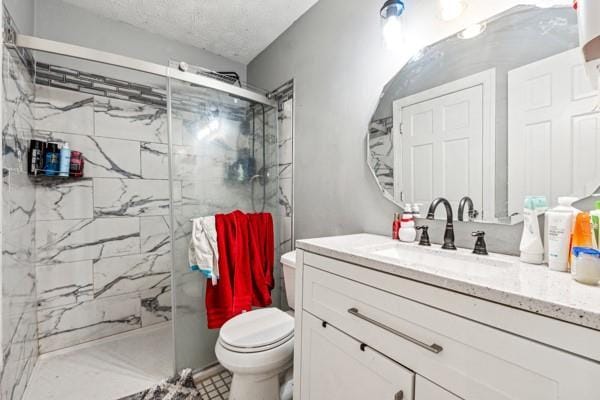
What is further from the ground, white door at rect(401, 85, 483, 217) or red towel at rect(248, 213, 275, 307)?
white door at rect(401, 85, 483, 217)

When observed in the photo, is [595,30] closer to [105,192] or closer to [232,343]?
[232,343]

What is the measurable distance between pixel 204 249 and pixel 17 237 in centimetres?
99

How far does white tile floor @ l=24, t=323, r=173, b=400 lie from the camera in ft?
5.06

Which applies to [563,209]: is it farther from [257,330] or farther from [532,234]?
[257,330]

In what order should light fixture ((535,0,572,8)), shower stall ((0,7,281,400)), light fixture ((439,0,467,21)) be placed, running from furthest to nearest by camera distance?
shower stall ((0,7,281,400)) < light fixture ((439,0,467,21)) < light fixture ((535,0,572,8))

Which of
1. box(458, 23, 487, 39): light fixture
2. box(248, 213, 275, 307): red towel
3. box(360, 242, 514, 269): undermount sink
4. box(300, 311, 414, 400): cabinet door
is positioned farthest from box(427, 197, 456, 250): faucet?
box(248, 213, 275, 307): red towel

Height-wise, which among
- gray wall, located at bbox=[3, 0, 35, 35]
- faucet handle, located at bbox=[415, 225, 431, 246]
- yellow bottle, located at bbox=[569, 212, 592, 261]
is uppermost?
gray wall, located at bbox=[3, 0, 35, 35]

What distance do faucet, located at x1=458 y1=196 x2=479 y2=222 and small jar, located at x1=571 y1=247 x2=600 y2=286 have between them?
1.38ft

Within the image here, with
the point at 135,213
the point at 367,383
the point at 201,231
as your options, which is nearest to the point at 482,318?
the point at 367,383

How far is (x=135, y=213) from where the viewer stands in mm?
2254

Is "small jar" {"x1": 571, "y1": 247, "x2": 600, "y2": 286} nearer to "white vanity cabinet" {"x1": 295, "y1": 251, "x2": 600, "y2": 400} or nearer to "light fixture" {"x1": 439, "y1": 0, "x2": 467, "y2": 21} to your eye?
"white vanity cabinet" {"x1": 295, "y1": 251, "x2": 600, "y2": 400}

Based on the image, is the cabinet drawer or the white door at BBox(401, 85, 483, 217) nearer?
the cabinet drawer

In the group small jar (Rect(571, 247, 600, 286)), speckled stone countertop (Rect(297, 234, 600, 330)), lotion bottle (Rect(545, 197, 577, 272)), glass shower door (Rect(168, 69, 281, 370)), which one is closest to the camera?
speckled stone countertop (Rect(297, 234, 600, 330))

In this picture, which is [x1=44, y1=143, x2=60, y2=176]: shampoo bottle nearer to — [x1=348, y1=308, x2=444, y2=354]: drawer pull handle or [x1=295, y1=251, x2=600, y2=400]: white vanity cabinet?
[x1=295, y1=251, x2=600, y2=400]: white vanity cabinet
